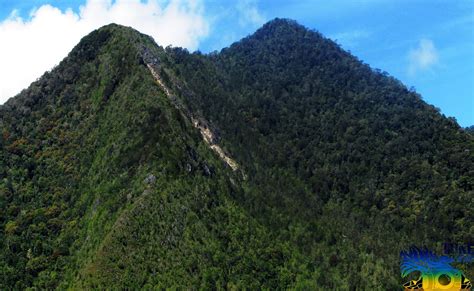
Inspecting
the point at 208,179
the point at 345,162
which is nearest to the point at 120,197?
the point at 208,179

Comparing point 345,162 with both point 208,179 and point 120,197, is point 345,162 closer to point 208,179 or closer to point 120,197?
point 208,179

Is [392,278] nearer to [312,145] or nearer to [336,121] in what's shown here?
[312,145]

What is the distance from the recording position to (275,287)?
8969cm

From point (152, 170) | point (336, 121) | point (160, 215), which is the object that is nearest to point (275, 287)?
point (160, 215)

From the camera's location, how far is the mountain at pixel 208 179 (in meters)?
90.2

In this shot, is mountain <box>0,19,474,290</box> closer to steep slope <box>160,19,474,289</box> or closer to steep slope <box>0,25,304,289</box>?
steep slope <box>0,25,304,289</box>

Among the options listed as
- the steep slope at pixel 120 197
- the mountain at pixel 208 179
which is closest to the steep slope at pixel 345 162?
the mountain at pixel 208 179

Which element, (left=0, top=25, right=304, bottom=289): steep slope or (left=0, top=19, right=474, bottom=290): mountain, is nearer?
(left=0, top=25, right=304, bottom=289): steep slope

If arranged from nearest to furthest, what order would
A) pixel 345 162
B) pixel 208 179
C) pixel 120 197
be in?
1. pixel 120 197
2. pixel 208 179
3. pixel 345 162

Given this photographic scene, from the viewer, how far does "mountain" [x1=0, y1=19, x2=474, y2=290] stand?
296 ft

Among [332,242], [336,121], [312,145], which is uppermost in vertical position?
[336,121]

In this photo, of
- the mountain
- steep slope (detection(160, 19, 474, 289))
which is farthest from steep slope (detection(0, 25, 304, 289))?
steep slope (detection(160, 19, 474, 289))

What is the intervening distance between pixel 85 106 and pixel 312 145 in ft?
206

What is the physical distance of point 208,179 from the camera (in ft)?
342
